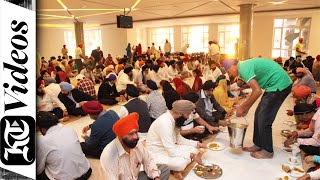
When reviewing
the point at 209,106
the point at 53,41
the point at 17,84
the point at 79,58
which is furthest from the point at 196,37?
the point at 17,84

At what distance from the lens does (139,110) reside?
354 cm

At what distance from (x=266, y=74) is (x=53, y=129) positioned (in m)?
2.45

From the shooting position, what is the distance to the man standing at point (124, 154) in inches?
74.7

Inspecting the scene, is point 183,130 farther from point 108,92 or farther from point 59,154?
point 108,92

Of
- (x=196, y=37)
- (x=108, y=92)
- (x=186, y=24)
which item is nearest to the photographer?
(x=108, y=92)

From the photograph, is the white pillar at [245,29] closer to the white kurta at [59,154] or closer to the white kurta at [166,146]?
the white kurta at [166,146]

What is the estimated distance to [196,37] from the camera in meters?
17.2

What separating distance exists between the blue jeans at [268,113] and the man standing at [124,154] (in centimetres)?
164

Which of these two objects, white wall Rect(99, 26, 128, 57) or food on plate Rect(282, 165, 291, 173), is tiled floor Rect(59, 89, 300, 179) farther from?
white wall Rect(99, 26, 128, 57)

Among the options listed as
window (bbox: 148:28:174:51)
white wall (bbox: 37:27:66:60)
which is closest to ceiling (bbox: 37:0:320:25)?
window (bbox: 148:28:174:51)

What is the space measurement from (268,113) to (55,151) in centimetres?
243

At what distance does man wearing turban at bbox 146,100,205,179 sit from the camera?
8.52 feet

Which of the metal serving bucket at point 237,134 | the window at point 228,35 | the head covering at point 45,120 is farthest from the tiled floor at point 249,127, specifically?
the window at point 228,35

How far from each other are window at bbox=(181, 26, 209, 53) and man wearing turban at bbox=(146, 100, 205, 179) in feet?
48.6
